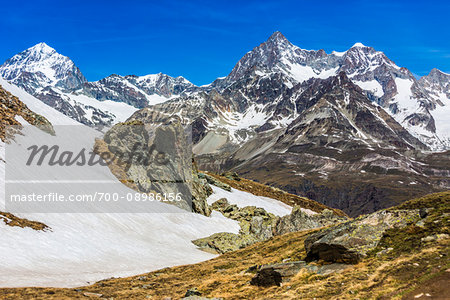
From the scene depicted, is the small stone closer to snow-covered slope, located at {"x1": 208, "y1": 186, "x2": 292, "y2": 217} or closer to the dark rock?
the dark rock

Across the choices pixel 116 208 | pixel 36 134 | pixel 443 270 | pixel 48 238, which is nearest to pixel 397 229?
pixel 443 270

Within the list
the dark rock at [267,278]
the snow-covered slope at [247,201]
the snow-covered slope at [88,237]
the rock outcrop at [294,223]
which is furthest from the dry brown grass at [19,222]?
the snow-covered slope at [247,201]

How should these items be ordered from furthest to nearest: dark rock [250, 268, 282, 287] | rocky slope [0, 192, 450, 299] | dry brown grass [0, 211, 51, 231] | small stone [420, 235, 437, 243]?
dry brown grass [0, 211, 51, 231] → dark rock [250, 268, 282, 287] → small stone [420, 235, 437, 243] → rocky slope [0, 192, 450, 299]

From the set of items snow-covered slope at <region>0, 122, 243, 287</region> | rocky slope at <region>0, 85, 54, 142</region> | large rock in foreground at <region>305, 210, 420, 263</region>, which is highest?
rocky slope at <region>0, 85, 54, 142</region>

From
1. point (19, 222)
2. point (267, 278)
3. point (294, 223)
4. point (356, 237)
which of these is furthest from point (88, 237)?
point (294, 223)

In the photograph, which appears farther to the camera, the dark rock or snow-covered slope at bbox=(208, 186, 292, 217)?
snow-covered slope at bbox=(208, 186, 292, 217)

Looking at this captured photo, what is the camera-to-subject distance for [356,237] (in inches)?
951

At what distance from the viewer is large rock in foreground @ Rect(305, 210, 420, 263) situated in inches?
918

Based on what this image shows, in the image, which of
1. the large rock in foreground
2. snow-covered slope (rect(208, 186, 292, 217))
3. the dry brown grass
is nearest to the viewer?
the large rock in foreground

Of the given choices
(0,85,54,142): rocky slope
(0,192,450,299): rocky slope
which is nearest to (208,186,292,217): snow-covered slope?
(0,85,54,142): rocky slope

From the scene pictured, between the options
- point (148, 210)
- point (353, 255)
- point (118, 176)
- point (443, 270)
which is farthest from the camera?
point (118, 176)

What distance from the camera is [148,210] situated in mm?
55969

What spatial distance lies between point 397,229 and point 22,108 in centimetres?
6007

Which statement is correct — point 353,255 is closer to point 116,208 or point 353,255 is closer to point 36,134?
point 116,208
